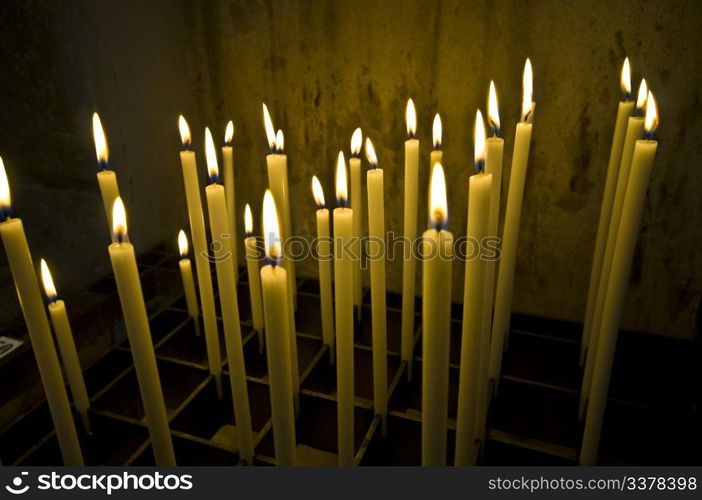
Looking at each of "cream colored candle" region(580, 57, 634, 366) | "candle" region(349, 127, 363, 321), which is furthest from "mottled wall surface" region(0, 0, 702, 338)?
"candle" region(349, 127, 363, 321)

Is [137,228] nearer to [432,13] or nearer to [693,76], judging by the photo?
[432,13]

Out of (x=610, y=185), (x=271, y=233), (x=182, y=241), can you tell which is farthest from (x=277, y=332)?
(x=610, y=185)

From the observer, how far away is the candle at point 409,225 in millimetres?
1667

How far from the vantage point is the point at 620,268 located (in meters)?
1.29

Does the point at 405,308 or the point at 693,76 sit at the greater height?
the point at 693,76

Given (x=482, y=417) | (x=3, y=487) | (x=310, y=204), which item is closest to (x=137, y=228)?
(x=310, y=204)

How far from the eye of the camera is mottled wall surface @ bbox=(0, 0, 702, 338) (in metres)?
1.80

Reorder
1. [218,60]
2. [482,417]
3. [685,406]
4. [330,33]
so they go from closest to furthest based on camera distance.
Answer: [482,417], [685,406], [330,33], [218,60]

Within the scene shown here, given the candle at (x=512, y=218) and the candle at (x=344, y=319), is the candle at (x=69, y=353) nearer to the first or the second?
the candle at (x=344, y=319)

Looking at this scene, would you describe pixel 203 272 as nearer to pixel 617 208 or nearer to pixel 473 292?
pixel 473 292

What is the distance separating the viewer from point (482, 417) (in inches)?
60.1

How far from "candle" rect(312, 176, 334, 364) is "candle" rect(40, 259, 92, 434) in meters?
0.72

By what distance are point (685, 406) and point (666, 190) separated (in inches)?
27.4

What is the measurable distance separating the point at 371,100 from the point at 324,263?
2.53 ft
